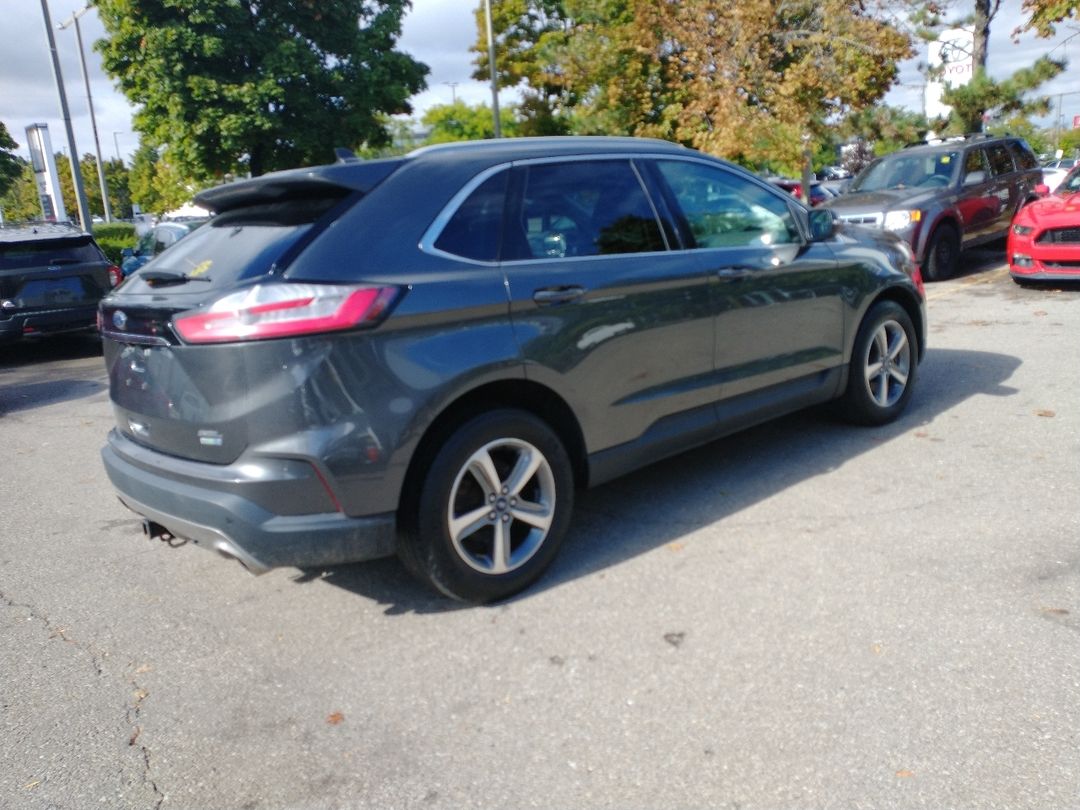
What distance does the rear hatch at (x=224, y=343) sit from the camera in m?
3.11

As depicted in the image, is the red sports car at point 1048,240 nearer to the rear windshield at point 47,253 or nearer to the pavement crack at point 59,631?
the pavement crack at point 59,631

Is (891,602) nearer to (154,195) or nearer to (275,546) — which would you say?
(275,546)

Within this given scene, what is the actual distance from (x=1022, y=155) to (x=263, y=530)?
1447 cm

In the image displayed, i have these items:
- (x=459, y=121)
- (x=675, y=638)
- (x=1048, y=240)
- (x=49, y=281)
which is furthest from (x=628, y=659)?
(x=459, y=121)

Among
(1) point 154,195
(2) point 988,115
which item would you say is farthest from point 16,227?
(1) point 154,195

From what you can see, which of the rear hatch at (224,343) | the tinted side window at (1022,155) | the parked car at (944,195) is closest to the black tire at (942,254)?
the parked car at (944,195)

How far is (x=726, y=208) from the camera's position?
4.71 meters

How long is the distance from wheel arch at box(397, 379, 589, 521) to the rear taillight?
51cm

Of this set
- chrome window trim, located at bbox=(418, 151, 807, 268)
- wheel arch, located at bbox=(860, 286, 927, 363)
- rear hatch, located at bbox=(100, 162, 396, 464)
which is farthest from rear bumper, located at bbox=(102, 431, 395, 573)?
wheel arch, located at bbox=(860, 286, 927, 363)

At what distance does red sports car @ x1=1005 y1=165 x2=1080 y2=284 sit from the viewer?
32.8 feet

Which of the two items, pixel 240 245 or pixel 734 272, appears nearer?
pixel 240 245

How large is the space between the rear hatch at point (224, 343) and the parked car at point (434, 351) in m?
0.01

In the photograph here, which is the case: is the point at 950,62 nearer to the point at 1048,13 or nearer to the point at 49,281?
the point at 1048,13

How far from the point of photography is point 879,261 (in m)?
5.52
